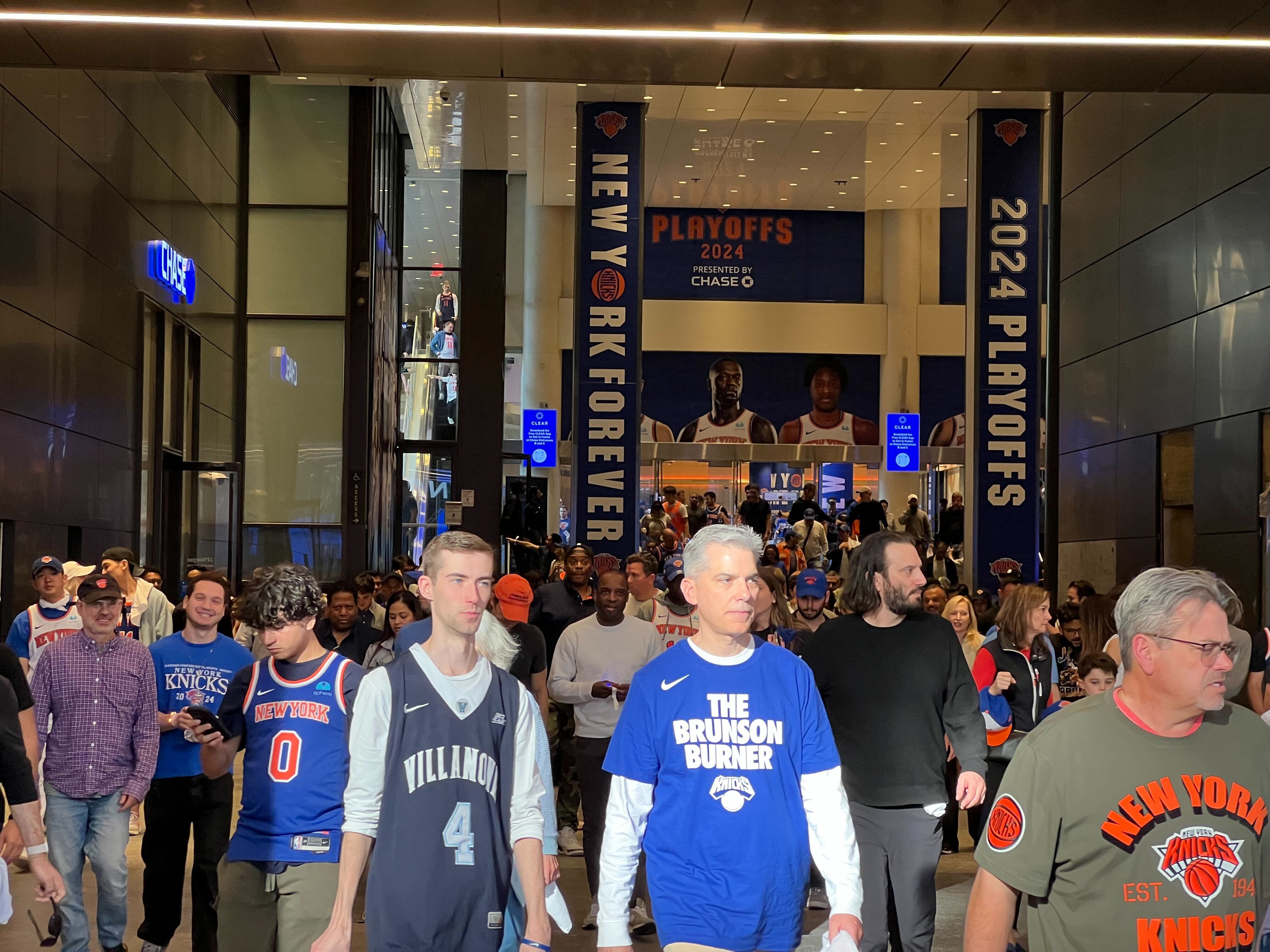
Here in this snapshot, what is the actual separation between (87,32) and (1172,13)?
19.2ft

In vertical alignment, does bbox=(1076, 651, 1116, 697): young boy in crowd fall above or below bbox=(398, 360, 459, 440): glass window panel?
below

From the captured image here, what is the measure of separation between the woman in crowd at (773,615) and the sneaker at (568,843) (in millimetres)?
2067

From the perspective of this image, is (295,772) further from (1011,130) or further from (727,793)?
(1011,130)

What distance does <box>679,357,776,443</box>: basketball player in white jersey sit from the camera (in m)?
31.2

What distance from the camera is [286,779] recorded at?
4.46m

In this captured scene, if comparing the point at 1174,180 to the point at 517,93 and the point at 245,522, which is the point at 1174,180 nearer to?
the point at 517,93

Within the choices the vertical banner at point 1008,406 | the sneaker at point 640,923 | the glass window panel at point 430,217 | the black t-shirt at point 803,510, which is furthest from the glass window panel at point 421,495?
the sneaker at point 640,923

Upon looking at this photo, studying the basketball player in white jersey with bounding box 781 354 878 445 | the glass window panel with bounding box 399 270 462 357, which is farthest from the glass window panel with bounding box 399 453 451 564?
the basketball player in white jersey with bounding box 781 354 878 445

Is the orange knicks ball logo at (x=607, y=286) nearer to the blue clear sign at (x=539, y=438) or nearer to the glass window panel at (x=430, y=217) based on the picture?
the glass window panel at (x=430, y=217)

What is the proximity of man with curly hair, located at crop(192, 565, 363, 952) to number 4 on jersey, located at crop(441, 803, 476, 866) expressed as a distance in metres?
0.92

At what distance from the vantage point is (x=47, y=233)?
41.7ft

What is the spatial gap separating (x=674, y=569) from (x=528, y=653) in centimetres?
93

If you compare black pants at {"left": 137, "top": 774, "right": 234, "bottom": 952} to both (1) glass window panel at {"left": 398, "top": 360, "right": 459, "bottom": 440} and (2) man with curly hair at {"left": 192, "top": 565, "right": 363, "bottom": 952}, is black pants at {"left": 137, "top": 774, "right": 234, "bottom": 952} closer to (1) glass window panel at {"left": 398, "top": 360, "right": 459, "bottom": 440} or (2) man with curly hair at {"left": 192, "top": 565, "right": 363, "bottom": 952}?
(2) man with curly hair at {"left": 192, "top": 565, "right": 363, "bottom": 952}

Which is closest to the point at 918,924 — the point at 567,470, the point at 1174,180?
the point at 1174,180
